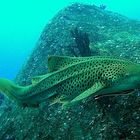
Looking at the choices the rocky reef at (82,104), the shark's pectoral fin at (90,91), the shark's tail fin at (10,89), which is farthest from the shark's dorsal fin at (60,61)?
the rocky reef at (82,104)

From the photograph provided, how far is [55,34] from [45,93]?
9983 mm

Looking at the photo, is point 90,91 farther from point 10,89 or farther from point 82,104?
point 82,104

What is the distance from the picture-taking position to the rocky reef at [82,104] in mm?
7352

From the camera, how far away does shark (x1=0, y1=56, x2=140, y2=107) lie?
4371 millimetres

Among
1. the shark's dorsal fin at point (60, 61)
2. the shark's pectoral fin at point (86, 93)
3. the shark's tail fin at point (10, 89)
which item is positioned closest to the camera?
the shark's pectoral fin at point (86, 93)

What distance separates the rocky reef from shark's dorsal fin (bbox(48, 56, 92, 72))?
261 centimetres

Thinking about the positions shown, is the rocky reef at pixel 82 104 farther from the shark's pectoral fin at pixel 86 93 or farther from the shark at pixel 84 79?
the shark's pectoral fin at pixel 86 93

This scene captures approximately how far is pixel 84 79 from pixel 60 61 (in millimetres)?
594

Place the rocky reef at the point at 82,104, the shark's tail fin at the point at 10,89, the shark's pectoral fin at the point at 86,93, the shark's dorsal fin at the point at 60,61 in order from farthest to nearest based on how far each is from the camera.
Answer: the rocky reef at the point at 82,104 < the shark's tail fin at the point at 10,89 < the shark's dorsal fin at the point at 60,61 < the shark's pectoral fin at the point at 86,93

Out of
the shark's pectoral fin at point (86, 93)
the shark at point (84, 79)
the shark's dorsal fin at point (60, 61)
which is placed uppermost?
the shark's dorsal fin at point (60, 61)

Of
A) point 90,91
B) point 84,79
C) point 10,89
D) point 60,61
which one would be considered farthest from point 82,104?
point 90,91

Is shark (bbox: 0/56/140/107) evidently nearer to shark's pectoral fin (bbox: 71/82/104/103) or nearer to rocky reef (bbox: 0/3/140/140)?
shark's pectoral fin (bbox: 71/82/104/103)

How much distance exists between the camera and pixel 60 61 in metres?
5.07

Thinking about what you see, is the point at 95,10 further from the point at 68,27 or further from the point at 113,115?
the point at 113,115
